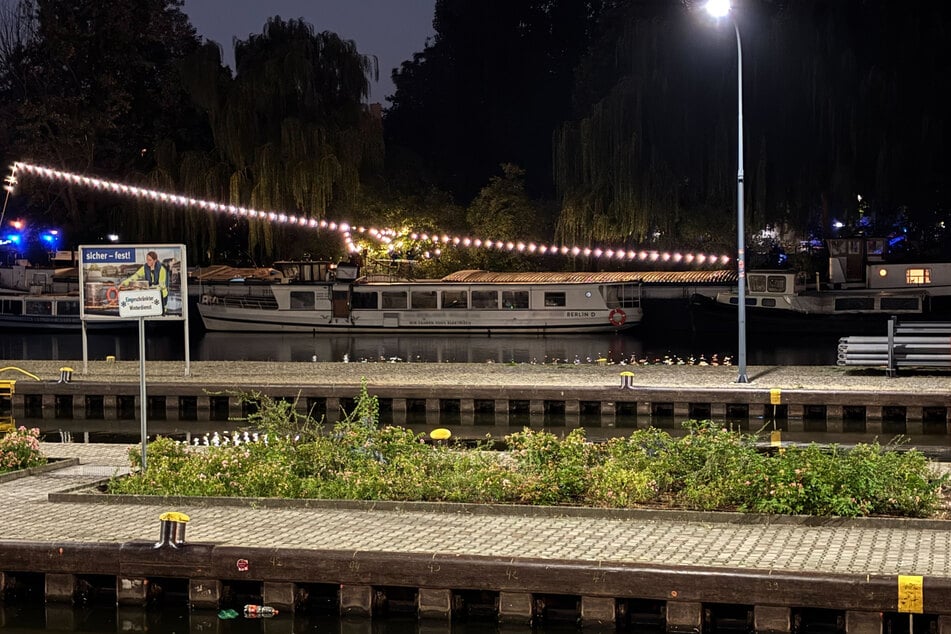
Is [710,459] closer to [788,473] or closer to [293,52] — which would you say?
[788,473]

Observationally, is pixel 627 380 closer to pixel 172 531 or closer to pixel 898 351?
pixel 898 351

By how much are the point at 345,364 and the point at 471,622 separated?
79.8ft

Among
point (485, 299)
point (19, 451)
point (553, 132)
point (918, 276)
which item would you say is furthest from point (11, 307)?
point (19, 451)

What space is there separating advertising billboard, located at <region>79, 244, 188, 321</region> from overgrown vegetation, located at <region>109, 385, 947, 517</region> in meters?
12.5

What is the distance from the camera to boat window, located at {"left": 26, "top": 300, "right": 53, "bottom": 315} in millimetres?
66125

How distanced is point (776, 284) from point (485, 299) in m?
13.6

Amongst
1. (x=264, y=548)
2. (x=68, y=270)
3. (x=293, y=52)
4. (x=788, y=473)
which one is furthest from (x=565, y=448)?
(x=68, y=270)

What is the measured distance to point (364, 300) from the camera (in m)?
61.5

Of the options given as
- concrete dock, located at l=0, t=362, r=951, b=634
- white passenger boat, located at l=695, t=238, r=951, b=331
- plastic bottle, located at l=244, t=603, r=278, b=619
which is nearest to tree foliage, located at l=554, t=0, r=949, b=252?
white passenger boat, located at l=695, t=238, r=951, b=331

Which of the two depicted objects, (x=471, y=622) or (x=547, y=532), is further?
(x=547, y=532)

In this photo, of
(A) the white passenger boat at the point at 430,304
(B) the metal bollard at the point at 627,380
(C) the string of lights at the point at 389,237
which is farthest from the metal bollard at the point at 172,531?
(A) the white passenger boat at the point at 430,304

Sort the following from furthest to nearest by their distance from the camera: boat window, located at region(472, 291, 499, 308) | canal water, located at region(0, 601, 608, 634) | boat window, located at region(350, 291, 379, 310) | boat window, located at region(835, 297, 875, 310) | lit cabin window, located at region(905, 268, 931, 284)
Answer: boat window, located at region(350, 291, 379, 310) → boat window, located at region(472, 291, 499, 308) → boat window, located at region(835, 297, 875, 310) → lit cabin window, located at region(905, 268, 931, 284) → canal water, located at region(0, 601, 608, 634)

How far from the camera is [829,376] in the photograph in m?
30.4

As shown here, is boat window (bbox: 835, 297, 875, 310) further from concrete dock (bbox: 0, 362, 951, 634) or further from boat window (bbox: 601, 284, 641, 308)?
concrete dock (bbox: 0, 362, 951, 634)
